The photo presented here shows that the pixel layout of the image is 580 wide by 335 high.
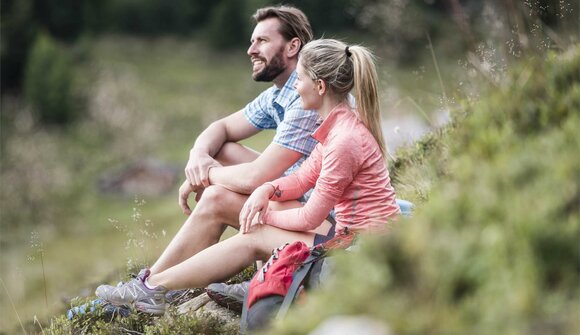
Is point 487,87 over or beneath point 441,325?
over

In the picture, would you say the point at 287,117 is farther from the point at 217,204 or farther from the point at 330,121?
the point at 217,204

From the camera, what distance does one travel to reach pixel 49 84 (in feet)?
89.2

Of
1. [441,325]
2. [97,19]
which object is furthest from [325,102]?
[97,19]

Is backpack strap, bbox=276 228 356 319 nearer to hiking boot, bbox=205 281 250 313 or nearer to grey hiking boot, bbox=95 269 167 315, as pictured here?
hiking boot, bbox=205 281 250 313

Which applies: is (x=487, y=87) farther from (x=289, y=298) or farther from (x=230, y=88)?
(x=230, y=88)

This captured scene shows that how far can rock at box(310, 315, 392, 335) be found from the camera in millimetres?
1877

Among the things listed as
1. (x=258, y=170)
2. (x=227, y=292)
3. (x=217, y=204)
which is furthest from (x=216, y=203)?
(x=227, y=292)

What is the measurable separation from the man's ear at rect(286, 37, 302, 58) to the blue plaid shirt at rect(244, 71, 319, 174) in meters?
0.17

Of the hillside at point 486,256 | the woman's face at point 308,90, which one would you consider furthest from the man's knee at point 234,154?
the hillside at point 486,256

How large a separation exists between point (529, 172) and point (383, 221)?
1550 millimetres

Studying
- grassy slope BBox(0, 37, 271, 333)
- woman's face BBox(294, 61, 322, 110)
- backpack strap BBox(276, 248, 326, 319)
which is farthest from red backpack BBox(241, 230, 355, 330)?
grassy slope BBox(0, 37, 271, 333)

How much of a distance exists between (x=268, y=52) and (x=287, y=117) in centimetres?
68

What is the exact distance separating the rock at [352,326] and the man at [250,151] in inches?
84.8

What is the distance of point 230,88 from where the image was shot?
33031 millimetres
